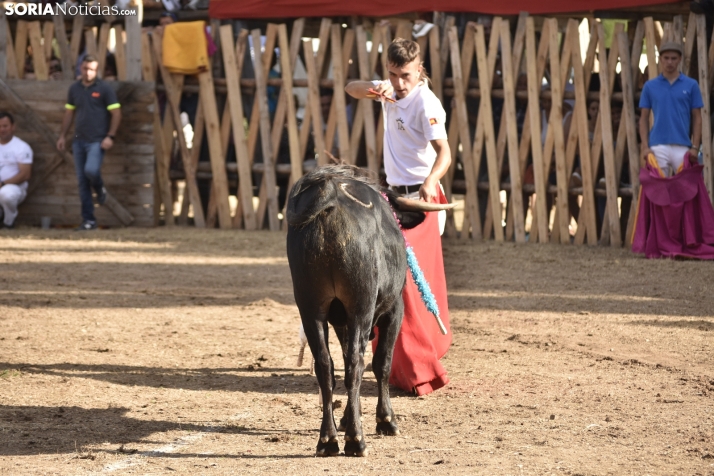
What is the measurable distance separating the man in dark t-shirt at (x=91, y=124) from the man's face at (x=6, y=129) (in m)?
0.80

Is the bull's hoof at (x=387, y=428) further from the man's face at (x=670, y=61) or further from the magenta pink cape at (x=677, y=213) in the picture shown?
the man's face at (x=670, y=61)

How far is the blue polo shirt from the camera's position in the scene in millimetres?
11562

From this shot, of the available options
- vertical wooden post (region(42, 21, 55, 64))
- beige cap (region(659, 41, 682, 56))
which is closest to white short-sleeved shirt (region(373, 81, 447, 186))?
beige cap (region(659, 41, 682, 56))

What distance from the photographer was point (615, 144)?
516 inches

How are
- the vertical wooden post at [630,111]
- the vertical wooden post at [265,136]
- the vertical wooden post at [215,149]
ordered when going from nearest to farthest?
1. the vertical wooden post at [630,111]
2. the vertical wooden post at [265,136]
3. the vertical wooden post at [215,149]

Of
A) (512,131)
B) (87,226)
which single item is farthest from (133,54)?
(512,131)

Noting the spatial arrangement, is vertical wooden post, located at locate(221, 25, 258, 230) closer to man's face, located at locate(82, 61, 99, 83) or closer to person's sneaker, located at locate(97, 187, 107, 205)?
man's face, located at locate(82, 61, 99, 83)

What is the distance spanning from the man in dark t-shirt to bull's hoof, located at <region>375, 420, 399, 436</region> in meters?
9.88

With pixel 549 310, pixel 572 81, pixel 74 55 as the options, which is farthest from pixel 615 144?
pixel 74 55

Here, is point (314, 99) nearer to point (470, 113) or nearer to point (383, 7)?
point (383, 7)

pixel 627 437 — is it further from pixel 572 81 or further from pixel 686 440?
pixel 572 81

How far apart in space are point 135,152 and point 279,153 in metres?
2.05

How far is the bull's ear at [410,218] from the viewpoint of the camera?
595 centimetres

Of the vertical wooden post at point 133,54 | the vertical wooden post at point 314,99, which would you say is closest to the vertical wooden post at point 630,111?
the vertical wooden post at point 314,99
